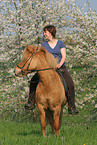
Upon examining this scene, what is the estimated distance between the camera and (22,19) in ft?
46.1

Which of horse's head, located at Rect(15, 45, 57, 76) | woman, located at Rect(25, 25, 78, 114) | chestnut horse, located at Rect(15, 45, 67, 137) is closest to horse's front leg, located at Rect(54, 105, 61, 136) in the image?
chestnut horse, located at Rect(15, 45, 67, 137)

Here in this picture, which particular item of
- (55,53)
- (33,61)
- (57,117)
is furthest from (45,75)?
(57,117)

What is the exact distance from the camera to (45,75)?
19.7 feet

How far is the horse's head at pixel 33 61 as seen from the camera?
5891 millimetres

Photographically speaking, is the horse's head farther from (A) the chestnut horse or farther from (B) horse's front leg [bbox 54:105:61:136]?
(B) horse's front leg [bbox 54:105:61:136]

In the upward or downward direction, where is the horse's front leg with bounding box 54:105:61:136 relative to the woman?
downward

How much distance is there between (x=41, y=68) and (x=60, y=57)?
113 cm

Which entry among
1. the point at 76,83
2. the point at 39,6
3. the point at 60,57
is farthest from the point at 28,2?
the point at 60,57

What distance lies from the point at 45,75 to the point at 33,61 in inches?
17.9

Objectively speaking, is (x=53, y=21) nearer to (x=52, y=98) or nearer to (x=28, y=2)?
(x=28, y=2)

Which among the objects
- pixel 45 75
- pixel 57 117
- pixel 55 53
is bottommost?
pixel 57 117

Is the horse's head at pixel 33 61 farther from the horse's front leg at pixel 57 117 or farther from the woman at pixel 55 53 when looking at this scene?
the horse's front leg at pixel 57 117

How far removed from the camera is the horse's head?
232 inches

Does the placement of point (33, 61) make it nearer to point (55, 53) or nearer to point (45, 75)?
point (45, 75)
